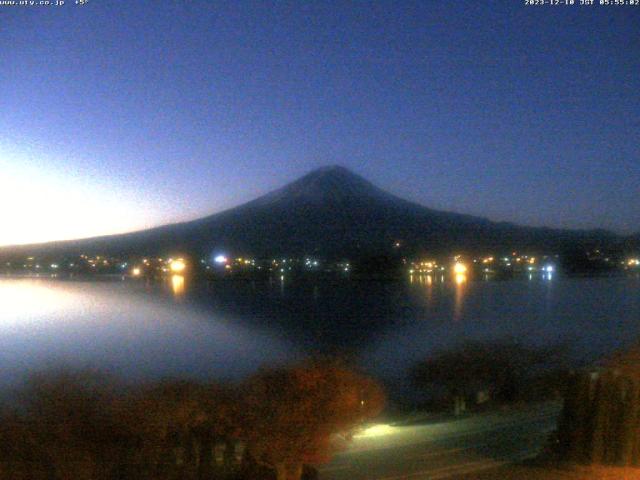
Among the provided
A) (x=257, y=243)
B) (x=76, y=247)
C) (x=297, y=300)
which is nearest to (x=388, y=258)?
(x=257, y=243)

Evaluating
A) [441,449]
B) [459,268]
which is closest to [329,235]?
[459,268]

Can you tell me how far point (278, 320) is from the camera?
26.3 meters

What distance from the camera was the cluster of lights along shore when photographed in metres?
33.4

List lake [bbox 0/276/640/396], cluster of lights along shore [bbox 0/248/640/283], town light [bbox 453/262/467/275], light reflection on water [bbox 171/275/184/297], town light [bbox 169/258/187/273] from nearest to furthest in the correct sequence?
1. lake [bbox 0/276/640/396]
2. light reflection on water [bbox 171/275/184/297]
3. cluster of lights along shore [bbox 0/248/640/283]
4. town light [bbox 169/258/187/273]
5. town light [bbox 453/262/467/275]

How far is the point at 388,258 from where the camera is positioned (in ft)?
129

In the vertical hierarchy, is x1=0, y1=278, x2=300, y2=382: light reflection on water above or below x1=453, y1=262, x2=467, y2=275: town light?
below

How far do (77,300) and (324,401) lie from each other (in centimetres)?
1943

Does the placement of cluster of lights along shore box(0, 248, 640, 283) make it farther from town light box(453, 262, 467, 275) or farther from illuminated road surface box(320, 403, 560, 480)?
illuminated road surface box(320, 403, 560, 480)

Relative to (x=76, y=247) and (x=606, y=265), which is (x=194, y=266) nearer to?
(x=76, y=247)

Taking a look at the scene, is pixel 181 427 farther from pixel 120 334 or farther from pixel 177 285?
pixel 177 285

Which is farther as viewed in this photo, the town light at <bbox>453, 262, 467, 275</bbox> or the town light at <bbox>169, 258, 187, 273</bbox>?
the town light at <bbox>453, 262, 467, 275</bbox>

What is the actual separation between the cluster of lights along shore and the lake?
76 centimetres

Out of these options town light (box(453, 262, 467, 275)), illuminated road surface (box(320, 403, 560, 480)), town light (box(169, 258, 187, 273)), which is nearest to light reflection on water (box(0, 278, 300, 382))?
illuminated road surface (box(320, 403, 560, 480))

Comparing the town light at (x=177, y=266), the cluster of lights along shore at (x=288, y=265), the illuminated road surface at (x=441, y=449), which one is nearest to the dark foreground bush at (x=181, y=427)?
Answer: the illuminated road surface at (x=441, y=449)
